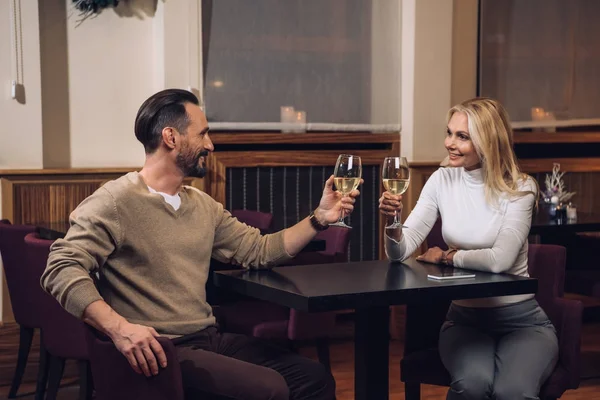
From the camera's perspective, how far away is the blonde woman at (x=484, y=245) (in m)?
2.50

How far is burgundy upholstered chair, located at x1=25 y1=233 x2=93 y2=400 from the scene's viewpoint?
2.99 metres

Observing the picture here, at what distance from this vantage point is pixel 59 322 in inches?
118

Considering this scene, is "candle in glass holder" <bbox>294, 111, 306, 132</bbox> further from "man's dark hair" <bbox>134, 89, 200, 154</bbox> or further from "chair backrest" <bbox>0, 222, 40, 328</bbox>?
"man's dark hair" <bbox>134, 89, 200, 154</bbox>

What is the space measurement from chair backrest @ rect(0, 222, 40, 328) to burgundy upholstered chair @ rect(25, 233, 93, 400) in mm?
150

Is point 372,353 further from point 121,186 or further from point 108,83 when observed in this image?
point 108,83

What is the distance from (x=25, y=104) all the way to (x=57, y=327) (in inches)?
80.3

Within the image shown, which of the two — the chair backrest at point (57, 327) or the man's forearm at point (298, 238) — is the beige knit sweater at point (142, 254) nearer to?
the man's forearm at point (298, 238)

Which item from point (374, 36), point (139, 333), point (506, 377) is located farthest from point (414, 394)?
point (374, 36)

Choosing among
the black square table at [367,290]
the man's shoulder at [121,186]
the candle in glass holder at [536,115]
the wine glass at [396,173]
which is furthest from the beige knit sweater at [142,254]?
the candle in glass holder at [536,115]

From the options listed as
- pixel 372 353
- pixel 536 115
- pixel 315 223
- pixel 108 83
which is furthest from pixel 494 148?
pixel 536 115

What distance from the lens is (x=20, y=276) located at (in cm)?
328

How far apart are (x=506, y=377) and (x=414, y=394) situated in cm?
45

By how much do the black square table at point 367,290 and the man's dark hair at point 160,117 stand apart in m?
0.41

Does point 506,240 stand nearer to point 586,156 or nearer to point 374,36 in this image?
point 374,36
